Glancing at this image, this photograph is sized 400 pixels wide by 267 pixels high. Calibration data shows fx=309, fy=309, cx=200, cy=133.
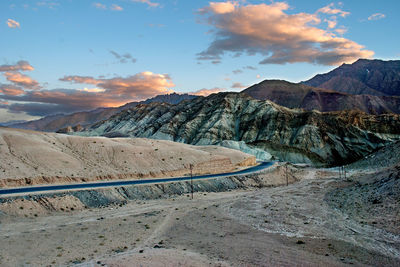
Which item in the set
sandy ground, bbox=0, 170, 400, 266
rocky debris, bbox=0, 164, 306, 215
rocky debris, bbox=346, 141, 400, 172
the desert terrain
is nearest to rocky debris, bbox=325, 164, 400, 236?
the desert terrain

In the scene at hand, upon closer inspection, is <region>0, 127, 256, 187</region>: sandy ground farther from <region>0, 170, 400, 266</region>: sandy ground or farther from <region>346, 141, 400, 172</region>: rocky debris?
<region>346, 141, 400, 172</region>: rocky debris

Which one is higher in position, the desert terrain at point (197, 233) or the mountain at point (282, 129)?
the mountain at point (282, 129)

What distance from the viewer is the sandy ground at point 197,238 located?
591 inches

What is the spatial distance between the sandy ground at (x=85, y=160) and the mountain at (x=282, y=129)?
5137cm

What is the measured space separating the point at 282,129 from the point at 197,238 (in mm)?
102687

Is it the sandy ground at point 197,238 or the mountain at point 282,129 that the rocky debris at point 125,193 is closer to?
the sandy ground at point 197,238

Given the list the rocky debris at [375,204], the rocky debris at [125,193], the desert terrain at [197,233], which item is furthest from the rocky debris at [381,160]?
the desert terrain at [197,233]

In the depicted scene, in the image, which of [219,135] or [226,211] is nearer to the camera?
[226,211]

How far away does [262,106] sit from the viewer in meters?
128

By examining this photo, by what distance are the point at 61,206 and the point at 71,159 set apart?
1462cm

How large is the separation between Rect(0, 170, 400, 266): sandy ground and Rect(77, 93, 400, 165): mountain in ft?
250

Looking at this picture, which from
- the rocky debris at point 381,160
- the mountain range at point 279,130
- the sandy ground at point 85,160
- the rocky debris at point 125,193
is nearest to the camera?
the rocky debris at point 125,193

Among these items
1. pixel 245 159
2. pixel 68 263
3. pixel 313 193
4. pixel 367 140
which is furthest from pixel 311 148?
pixel 68 263

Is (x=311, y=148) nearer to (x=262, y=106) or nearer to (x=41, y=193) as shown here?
(x=262, y=106)
